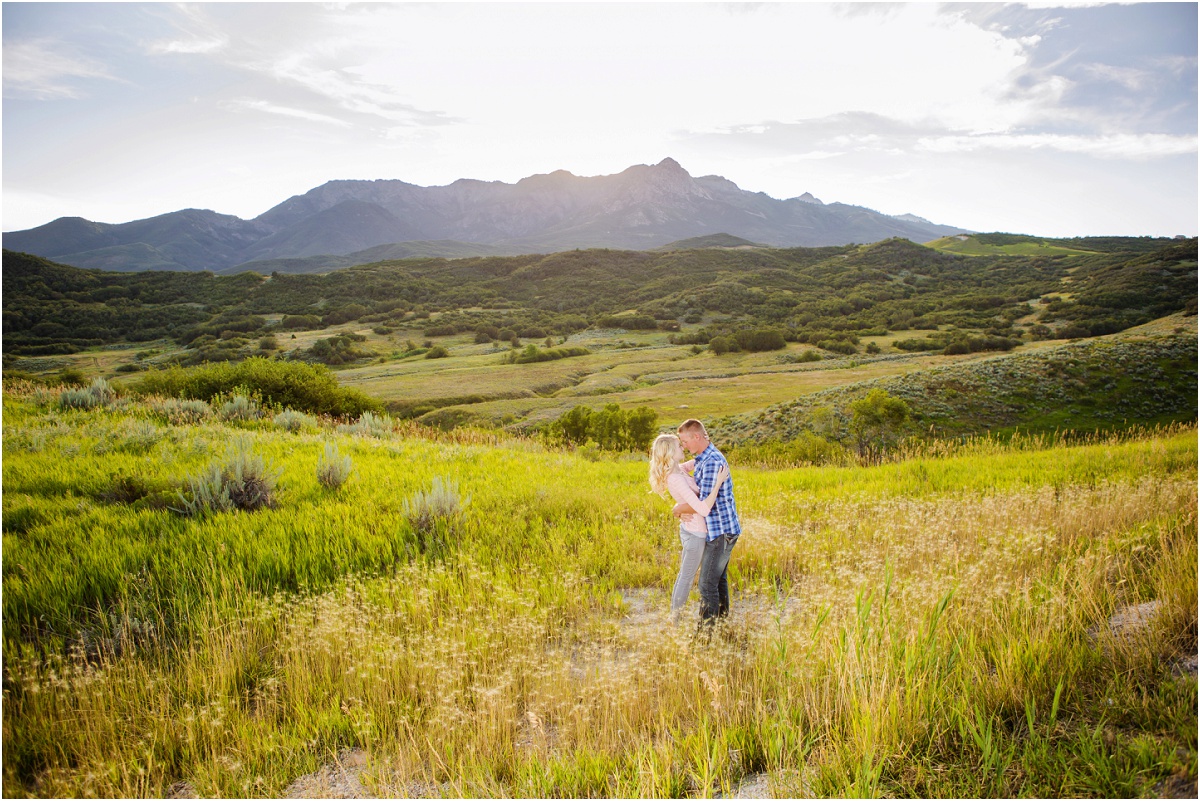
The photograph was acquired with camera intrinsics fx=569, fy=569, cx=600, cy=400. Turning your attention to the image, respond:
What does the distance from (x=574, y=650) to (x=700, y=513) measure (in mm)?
1469

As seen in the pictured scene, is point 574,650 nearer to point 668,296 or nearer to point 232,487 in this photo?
point 232,487

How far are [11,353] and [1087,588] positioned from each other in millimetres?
111343

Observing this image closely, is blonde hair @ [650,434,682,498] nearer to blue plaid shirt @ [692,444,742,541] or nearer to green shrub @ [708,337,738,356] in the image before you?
blue plaid shirt @ [692,444,742,541]

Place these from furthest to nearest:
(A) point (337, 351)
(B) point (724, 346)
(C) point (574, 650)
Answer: (A) point (337, 351) → (B) point (724, 346) → (C) point (574, 650)

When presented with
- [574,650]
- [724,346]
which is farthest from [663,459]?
[724,346]

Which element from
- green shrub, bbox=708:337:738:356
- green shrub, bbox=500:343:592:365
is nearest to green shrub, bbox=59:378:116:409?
green shrub, bbox=500:343:592:365

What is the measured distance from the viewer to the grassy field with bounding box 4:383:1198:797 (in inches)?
116

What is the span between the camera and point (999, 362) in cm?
3048

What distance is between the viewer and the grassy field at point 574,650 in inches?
116

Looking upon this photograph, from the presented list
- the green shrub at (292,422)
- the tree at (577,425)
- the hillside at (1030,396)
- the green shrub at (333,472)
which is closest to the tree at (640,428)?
the tree at (577,425)

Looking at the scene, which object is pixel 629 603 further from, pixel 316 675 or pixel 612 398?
pixel 612 398

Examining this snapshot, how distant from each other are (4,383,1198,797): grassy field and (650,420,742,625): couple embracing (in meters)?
0.32

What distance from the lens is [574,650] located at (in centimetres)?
447

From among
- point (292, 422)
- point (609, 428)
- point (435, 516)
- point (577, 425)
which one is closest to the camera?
point (435, 516)
